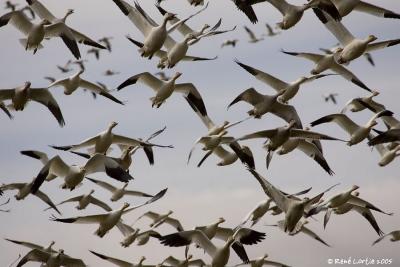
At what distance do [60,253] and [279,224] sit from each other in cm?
457

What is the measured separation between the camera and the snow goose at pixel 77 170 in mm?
17673

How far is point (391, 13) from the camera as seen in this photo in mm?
18953

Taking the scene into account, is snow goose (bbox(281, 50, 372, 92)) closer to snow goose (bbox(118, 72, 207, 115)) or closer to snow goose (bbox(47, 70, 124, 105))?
snow goose (bbox(118, 72, 207, 115))

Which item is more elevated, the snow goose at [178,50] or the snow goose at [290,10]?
the snow goose at [178,50]

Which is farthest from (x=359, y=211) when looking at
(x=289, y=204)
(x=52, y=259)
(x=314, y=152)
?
(x=52, y=259)

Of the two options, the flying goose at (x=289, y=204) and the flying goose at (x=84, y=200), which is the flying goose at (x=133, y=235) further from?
the flying goose at (x=289, y=204)

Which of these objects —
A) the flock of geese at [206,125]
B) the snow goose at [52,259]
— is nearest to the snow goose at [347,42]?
the flock of geese at [206,125]

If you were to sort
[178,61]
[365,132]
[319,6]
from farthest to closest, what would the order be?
1. [365,132]
2. [178,61]
3. [319,6]

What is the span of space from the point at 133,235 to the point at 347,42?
6280 millimetres

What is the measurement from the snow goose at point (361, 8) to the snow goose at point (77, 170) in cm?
530

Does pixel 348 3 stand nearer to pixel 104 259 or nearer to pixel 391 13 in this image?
pixel 391 13

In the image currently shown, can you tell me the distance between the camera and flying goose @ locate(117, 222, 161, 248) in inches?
806

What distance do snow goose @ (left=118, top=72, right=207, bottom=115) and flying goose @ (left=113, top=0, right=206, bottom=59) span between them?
51.5 inches

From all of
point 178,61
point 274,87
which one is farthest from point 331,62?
point 178,61
